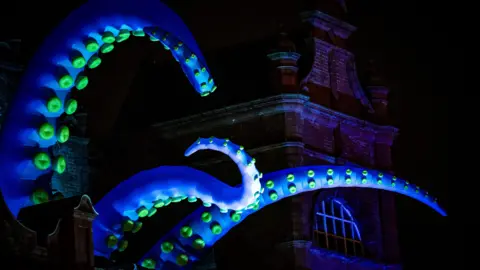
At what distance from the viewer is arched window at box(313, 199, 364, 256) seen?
39.3 m

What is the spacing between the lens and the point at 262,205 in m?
35.0

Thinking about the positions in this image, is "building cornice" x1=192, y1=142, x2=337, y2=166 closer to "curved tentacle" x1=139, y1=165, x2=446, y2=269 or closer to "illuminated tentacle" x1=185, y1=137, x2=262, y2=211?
"curved tentacle" x1=139, y1=165, x2=446, y2=269

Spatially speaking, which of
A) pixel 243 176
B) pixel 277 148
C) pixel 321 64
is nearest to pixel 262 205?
pixel 243 176

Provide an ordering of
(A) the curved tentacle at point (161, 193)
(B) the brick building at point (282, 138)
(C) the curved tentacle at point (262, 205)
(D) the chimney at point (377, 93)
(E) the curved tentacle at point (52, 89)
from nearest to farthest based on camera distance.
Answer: (E) the curved tentacle at point (52, 89) < (A) the curved tentacle at point (161, 193) < (C) the curved tentacle at point (262, 205) < (B) the brick building at point (282, 138) < (D) the chimney at point (377, 93)

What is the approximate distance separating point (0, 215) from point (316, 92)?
1711 cm

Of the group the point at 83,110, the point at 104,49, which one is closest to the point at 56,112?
the point at 104,49

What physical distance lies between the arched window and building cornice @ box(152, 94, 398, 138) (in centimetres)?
251

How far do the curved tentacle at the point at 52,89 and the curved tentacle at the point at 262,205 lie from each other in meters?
6.37

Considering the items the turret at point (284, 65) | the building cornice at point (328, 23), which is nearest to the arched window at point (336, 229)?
the turret at point (284, 65)

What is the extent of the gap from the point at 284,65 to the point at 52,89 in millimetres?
12836

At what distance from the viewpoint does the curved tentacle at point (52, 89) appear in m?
26.8

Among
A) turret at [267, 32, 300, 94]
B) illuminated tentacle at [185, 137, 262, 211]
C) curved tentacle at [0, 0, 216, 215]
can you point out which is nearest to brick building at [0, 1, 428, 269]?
turret at [267, 32, 300, 94]

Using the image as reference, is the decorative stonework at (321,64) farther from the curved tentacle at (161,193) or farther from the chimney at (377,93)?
the curved tentacle at (161,193)

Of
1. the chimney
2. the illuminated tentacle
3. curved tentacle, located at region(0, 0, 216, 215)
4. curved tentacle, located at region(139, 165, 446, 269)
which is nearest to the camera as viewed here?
curved tentacle, located at region(0, 0, 216, 215)
